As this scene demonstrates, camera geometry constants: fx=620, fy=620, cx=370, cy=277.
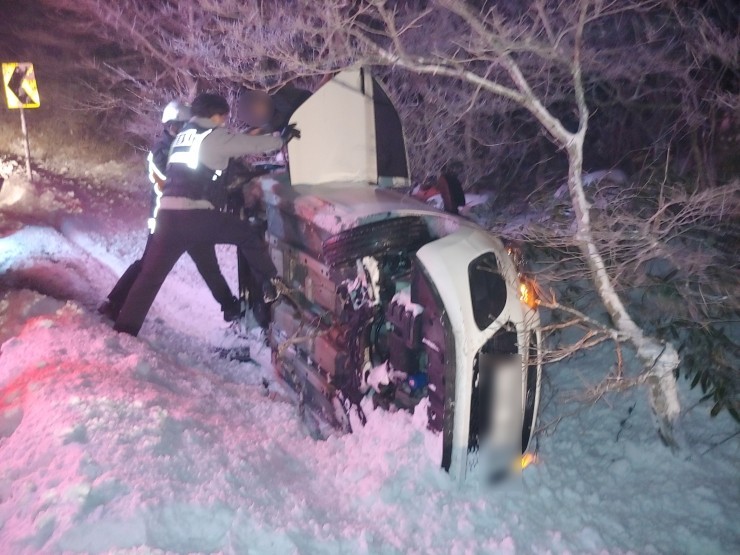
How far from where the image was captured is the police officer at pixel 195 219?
4555 millimetres

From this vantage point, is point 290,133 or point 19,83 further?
point 19,83

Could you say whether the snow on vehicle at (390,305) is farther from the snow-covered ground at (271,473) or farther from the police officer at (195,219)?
the police officer at (195,219)

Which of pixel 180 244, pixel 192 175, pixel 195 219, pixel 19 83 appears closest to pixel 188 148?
pixel 192 175

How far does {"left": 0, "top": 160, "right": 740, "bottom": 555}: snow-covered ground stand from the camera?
2.49 m

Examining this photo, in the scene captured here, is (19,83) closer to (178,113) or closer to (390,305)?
(178,113)

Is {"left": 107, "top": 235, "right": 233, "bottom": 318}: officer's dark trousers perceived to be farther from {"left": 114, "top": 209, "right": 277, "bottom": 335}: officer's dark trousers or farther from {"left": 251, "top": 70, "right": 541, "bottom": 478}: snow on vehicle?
{"left": 251, "top": 70, "right": 541, "bottom": 478}: snow on vehicle

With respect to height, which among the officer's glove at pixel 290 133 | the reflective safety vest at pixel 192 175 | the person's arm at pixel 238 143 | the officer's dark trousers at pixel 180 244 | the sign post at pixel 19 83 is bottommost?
the officer's dark trousers at pixel 180 244

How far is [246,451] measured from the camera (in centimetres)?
319

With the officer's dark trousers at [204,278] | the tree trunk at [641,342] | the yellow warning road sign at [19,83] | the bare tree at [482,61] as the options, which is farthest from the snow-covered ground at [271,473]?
the yellow warning road sign at [19,83]

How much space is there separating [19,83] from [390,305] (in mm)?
9503

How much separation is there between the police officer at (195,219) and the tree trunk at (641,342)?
2140 millimetres

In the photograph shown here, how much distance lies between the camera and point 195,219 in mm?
4609

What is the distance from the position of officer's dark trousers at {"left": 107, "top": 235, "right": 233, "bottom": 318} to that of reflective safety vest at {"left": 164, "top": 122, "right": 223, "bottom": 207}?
562 mm

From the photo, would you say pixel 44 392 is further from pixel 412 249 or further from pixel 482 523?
pixel 482 523
